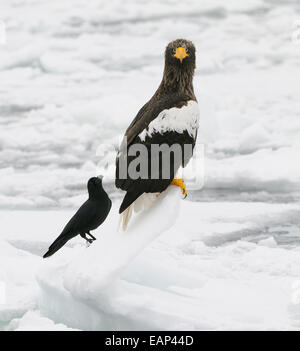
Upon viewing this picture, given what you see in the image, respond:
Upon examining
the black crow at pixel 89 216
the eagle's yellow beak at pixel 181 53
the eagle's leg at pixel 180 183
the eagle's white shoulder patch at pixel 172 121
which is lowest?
the black crow at pixel 89 216

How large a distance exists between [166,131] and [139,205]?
0.51 meters

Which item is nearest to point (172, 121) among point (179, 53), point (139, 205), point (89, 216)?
point (179, 53)

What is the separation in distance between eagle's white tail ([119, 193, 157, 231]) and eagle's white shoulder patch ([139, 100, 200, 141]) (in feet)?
1.27

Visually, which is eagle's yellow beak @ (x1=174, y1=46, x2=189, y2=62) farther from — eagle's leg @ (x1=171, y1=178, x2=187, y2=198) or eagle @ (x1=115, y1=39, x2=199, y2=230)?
eagle's leg @ (x1=171, y1=178, x2=187, y2=198)

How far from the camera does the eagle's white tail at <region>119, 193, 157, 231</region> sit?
171 inches

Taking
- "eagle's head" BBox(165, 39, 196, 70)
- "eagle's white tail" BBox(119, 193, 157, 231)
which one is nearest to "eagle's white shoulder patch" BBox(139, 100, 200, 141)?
"eagle's head" BBox(165, 39, 196, 70)

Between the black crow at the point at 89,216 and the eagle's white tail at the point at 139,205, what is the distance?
0.12 meters

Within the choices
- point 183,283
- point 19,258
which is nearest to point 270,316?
point 183,283

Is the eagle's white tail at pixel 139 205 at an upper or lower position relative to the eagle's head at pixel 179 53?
lower

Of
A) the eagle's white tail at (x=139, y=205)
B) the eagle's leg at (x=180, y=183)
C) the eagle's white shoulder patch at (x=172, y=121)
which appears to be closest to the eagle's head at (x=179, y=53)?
the eagle's white shoulder patch at (x=172, y=121)

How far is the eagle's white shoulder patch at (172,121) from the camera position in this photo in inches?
163

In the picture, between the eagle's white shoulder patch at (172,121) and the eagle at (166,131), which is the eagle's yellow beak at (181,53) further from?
the eagle's white shoulder patch at (172,121)

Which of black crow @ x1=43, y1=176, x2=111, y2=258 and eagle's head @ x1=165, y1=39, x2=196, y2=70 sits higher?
eagle's head @ x1=165, y1=39, x2=196, y2=70

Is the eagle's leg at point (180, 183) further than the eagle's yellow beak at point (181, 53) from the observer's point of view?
Yes
